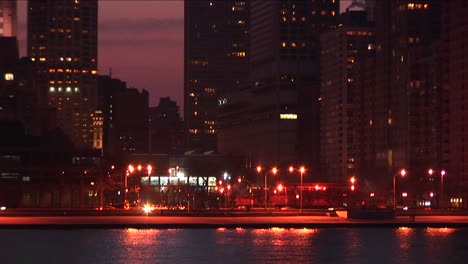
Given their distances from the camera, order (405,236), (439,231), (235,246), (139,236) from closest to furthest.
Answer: (235,246) → (139,236) → (405,236) → (439,231)

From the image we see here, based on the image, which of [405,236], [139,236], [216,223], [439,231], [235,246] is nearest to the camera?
[235,246]

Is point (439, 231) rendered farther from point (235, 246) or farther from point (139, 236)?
point (139, 236)

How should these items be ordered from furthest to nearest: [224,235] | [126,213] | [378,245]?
[126,213], [224,235], [378,245]

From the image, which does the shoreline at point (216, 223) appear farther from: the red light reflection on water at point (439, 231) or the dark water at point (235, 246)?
the dark water at point (235, 246)

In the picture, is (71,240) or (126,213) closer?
(71,240)

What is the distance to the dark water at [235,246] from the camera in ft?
285

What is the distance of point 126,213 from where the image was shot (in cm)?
14512

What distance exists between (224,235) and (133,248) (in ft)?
51.7

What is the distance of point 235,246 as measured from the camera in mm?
96312

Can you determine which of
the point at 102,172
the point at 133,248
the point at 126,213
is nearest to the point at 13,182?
the point at 102,172

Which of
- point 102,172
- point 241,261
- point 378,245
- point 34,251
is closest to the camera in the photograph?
point 241,261

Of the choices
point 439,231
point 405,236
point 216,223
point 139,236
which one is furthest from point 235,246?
point 439,231

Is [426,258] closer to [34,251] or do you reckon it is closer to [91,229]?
[34,251]

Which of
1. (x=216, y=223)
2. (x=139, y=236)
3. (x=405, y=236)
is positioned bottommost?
(x=405, y=236)
